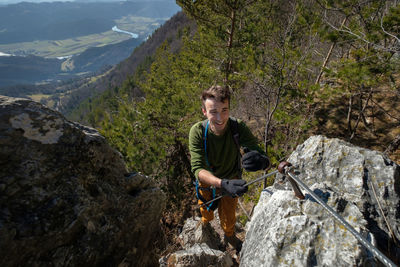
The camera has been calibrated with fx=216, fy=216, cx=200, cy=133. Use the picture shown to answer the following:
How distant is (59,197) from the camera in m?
1.84

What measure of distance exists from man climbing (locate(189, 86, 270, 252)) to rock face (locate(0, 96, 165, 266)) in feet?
3.12

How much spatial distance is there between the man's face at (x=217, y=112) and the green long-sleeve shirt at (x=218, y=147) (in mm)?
180

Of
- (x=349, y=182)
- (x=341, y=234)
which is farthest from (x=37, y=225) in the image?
(x=349, y=182)

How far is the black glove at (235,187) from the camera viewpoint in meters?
2.22

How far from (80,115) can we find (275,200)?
350 feet

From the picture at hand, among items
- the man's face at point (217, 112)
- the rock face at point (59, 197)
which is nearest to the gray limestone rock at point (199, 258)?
the rock face at point (59, 197)

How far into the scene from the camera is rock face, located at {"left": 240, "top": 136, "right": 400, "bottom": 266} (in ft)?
5.52

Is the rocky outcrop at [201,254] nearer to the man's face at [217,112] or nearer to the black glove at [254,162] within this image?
the black glove at [254,162]

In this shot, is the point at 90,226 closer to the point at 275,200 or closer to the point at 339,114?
the point at 275,200

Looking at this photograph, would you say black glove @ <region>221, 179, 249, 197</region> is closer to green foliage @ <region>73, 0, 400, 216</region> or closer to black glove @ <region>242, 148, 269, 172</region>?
black glove @ <region>242, 148, 269, 172</region>

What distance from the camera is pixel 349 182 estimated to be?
8.01ft

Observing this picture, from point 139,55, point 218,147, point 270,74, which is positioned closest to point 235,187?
point 218,147

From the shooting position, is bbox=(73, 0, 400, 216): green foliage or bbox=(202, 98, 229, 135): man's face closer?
bbox=(202, 98, 229, 135): man's face

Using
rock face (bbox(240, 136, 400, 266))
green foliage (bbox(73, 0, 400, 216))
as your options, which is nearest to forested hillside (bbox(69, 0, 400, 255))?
green foliage (bbox(73, 0, 400, 216))
